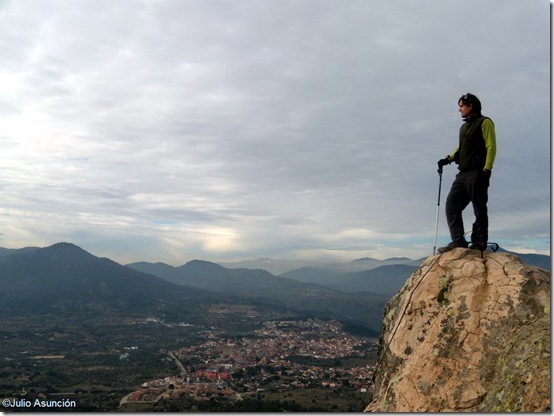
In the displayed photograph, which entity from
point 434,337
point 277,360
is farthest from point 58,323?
point 434,337

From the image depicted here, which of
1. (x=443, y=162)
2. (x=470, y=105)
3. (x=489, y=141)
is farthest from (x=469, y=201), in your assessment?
(x=470, y=105)

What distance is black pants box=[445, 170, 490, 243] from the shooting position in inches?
324

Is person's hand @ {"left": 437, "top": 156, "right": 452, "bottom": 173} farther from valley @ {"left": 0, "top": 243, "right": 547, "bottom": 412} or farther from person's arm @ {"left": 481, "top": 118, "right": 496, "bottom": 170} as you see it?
valley @ {"left": 0, "top": 243, "right": 547, "bottom": 412}

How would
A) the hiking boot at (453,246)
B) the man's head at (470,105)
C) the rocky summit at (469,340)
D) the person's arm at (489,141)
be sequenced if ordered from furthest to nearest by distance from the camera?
the hiking boot at (453,246), the man's head at (470,105), the person's arm at (489,141), the rocky summit at (469,340)

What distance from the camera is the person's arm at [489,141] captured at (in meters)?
7.80

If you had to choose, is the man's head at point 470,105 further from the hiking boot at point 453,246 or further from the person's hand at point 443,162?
the hiking boot at point 453,246

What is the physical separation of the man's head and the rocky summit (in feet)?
9.25

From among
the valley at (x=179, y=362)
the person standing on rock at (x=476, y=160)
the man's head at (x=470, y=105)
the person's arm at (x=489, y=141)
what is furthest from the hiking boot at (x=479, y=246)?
the valley at (x=179, y=362)

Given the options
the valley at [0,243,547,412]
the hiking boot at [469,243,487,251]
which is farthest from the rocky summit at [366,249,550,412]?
the valley at [0,243,547,412]

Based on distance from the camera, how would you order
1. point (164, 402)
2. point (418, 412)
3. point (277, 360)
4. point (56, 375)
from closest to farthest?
point (418, 412) < point (164, 402) < point (56, 375) < point (277, 360)

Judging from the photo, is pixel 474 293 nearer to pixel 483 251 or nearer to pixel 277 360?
pixel 483 251

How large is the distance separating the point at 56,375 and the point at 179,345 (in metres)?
49.8

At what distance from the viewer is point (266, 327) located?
172875 millimetres

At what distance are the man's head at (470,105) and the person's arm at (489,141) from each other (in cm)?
38
